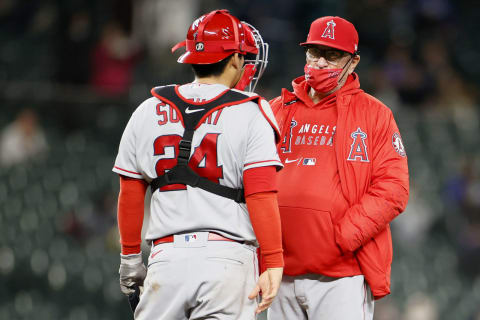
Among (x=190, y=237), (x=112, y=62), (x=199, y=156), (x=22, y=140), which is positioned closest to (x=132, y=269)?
(x=190, y=237)

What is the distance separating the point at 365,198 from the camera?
132 inches

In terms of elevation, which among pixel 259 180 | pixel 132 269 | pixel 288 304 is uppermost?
pixel 259 180

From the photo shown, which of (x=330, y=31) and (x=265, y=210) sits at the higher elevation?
(x=330, y=31)

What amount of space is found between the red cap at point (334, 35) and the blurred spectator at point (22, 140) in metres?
4.92

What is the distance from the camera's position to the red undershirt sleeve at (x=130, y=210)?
10.2 feet

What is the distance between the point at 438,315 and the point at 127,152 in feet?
16.9

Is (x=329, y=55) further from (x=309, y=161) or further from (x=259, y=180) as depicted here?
(x=259, y=180)

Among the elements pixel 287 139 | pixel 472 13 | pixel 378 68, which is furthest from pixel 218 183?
pixel 472 13

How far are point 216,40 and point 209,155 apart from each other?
470mm

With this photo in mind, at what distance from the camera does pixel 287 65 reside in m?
8.70

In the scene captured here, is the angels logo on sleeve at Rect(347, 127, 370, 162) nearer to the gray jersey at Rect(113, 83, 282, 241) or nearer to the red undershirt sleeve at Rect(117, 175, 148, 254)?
the gray jersey at Rect(113, 83, 282, 241)

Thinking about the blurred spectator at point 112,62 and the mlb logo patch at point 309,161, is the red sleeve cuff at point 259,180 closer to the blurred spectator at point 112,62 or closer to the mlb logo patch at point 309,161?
the mlb logo patch at point 309,161

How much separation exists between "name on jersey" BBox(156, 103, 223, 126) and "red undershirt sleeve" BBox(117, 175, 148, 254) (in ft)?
0.92

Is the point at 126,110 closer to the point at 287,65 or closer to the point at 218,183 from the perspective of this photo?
the point at 287,65
